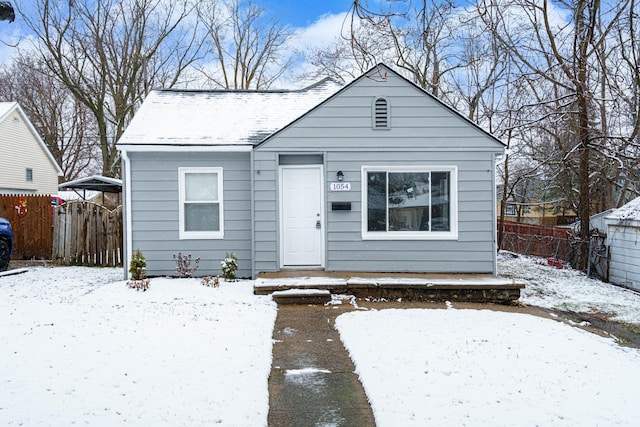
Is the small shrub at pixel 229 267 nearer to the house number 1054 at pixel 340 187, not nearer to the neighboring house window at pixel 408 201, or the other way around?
the house number 1054 at pixel 340 187

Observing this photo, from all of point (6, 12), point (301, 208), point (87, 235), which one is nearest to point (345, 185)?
point (301, 208)

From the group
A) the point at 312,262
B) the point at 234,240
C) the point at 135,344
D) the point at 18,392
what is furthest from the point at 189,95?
the point at 18,392

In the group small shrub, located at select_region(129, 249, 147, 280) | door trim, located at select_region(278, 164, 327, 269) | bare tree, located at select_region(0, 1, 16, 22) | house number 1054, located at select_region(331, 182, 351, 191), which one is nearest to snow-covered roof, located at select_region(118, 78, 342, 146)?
door trim, located at select_region(278, 164, 327, 269)

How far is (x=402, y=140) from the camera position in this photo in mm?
8758

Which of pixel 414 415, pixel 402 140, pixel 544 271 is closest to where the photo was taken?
pixel 414 415

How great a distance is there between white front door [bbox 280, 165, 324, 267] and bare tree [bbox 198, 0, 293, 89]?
18401 millimetres

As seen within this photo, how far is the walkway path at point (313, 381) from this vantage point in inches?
140

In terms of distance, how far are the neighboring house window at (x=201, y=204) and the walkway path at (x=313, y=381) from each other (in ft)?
11.4

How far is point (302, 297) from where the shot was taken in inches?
294

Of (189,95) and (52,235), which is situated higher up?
(189,95)

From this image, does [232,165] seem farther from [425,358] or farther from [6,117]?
[6,117]

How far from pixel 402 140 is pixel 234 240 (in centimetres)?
370

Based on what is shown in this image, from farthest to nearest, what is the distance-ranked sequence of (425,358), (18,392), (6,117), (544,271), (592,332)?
1. (6,117)
2. (544,271)
3. (592,332)
4. (425,358)
5. (18,392)

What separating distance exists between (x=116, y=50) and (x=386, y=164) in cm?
1889
